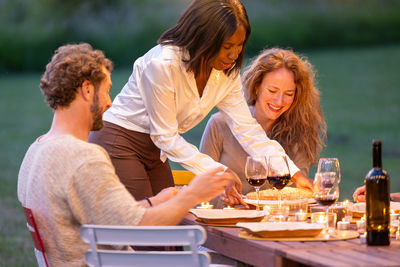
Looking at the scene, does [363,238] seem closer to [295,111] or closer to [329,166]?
[329,166]

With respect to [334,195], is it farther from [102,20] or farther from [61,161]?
[102,20]

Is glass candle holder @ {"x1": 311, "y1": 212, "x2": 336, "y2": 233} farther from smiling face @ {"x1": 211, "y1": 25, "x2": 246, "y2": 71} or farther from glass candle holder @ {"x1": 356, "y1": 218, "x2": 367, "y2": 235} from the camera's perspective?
smiling face @ {"x1": 211, "y1": 25, "x2": 246, "y2": 71}

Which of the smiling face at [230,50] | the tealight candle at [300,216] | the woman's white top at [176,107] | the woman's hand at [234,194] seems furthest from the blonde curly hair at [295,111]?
the tealight candle at [300,216]

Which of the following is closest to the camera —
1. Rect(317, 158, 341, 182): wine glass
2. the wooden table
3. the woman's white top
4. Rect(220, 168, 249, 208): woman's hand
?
the wooden table

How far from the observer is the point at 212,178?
197 cm

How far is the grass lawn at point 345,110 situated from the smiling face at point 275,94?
17.1 ft

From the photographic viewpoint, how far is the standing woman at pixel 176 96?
8.52 feet

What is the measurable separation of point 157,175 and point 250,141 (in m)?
0.44

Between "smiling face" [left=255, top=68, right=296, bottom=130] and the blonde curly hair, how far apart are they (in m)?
0.03

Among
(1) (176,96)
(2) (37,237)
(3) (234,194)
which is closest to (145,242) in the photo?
(2) (37,237)

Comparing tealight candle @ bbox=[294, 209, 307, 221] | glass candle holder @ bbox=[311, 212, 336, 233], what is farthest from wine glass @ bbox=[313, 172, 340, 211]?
tealight candle @ bbox=[294, 209, 307, 221]

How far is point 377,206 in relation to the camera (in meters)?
1.91

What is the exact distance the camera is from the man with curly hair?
6.07 ft

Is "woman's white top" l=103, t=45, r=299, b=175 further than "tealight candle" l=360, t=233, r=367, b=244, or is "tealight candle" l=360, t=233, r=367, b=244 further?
"woman's white top" l=103, t=45, r=299, b=175
